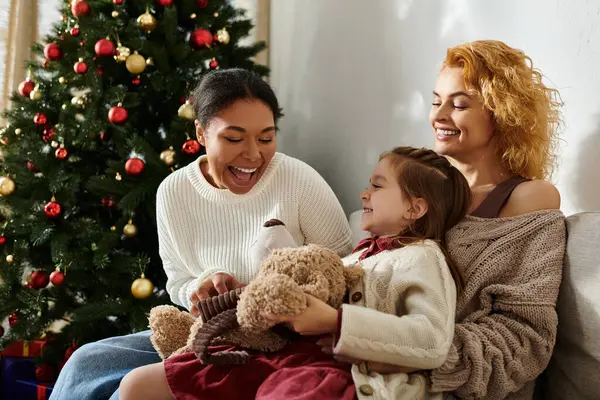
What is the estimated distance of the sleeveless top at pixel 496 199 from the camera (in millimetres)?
1632

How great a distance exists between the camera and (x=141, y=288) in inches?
99.3

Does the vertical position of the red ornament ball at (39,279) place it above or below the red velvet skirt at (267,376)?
below

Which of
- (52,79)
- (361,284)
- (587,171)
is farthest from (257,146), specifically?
(52,79)

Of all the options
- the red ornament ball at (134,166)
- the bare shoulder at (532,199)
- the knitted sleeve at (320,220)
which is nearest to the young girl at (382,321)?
the bare shoulder at (532,199)

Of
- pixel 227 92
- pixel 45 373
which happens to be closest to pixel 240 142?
pixel 227 92

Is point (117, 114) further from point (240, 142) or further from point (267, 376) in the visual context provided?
point (267, 376)

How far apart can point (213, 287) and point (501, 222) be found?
2.31 feet

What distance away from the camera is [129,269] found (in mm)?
2596

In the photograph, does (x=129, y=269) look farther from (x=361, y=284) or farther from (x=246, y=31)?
(x=361, y=284)

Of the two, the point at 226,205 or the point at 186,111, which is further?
the point at 186,111

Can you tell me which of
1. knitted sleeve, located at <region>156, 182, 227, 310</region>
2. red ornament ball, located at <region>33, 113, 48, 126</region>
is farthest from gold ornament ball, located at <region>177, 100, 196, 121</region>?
red ornament ball, located at <region>33, 113, 48, 126</region>

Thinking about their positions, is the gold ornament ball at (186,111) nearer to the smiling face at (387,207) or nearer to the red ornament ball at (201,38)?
the red ornament ball at (201,38)

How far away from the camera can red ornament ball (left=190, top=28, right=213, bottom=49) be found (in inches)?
104

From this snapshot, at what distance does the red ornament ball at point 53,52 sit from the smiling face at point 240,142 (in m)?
1.07
